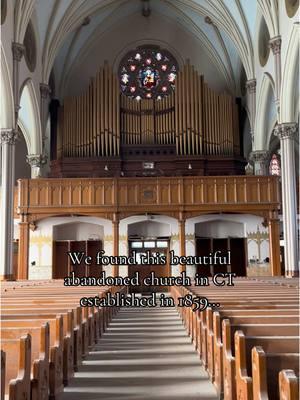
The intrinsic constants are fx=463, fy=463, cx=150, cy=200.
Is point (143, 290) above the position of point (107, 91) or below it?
below

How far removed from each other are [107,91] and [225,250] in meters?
9.97

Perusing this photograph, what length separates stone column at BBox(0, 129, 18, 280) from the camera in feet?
52.7

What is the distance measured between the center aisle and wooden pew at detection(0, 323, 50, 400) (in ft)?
2.55

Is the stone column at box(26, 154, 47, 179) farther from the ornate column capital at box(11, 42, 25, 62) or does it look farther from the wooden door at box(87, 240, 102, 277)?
the ornate column capital at box(11, 42, 25, 62)

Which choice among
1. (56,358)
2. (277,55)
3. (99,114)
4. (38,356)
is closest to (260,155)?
(277,55)

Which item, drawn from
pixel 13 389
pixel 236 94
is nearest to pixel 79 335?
pixel 13 389

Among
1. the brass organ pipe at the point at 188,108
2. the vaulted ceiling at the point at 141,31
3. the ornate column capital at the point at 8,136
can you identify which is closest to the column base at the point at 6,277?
the ornate column capital at the point at 8,136

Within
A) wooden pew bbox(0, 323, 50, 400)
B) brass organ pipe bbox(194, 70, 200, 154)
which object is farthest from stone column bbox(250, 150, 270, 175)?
wooden pew bbox(0, 323, 50, 400)

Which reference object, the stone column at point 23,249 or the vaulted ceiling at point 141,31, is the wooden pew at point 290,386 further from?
the vaulted ceiling at point 141,31

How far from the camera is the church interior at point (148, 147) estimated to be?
16.3 m

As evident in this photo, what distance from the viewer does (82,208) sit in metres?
18.9

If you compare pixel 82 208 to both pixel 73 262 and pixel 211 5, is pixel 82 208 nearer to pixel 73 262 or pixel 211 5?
pixel 73 262

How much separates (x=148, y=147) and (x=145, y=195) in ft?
16.1

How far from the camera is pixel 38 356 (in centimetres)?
430
